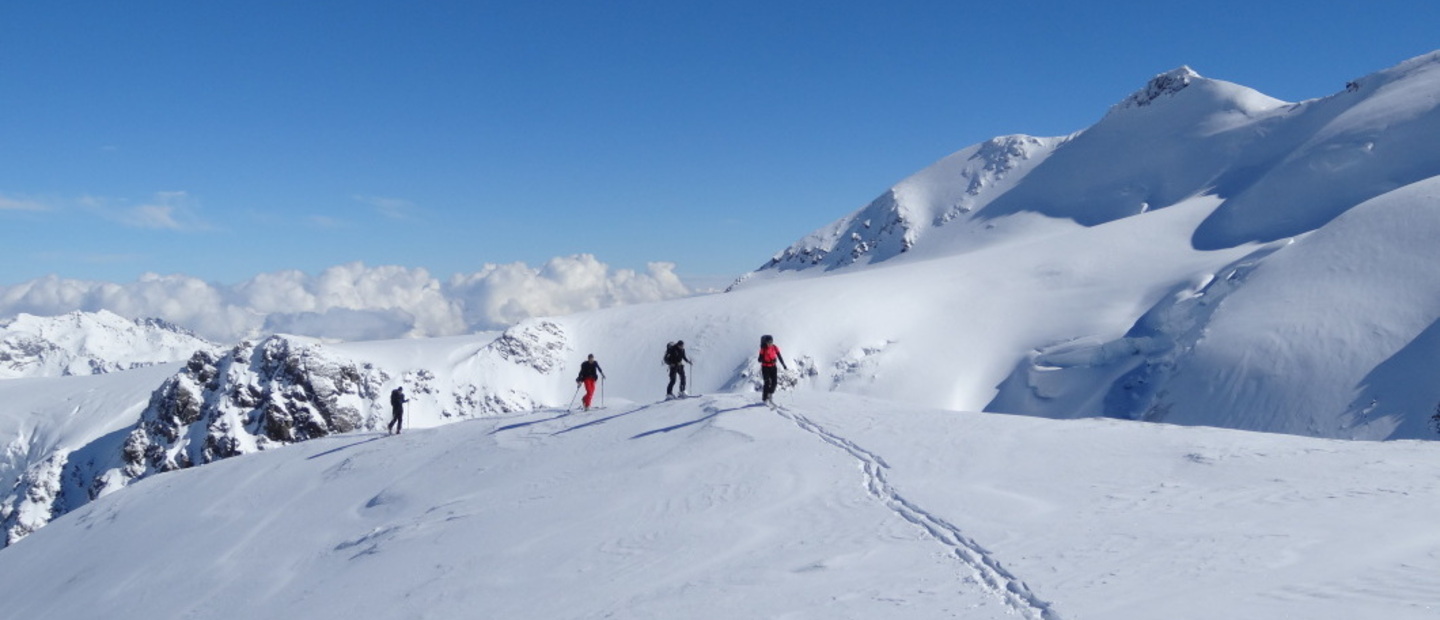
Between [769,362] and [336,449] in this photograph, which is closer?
[769,362]

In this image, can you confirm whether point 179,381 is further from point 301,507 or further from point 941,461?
point 941,461

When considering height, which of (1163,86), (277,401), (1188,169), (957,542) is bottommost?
(957,542)

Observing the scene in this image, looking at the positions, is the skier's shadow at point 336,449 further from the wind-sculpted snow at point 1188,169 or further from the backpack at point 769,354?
the wind-sculpted snow at point 1188,169

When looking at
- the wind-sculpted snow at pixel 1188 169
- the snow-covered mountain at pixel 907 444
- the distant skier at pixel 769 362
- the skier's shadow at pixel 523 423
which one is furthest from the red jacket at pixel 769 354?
the wind-sculpted snow at pixel 1188 169

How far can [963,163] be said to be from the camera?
15750 cm

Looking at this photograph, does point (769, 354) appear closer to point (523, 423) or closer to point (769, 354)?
point (769, 354)

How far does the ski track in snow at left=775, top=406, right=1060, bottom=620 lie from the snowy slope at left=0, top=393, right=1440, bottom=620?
0.17 ft

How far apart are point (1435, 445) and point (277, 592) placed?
908 inches

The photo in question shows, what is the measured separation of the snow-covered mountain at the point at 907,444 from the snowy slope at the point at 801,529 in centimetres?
8

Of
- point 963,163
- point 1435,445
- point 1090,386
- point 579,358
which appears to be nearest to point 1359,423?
point 1090,386

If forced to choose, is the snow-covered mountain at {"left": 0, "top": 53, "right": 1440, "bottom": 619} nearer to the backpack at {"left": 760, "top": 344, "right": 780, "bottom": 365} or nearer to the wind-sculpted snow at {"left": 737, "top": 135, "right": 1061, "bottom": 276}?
the backpack at {"left": 760, "top": 344, "right": 780, "bottom": 365}

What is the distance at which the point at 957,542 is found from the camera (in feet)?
38.0

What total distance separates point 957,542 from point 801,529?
99.3 inches

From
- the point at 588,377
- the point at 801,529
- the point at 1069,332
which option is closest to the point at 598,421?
the point at 588,377
